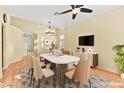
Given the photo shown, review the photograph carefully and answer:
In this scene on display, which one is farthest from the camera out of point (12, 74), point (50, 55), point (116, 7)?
point (50, 55)

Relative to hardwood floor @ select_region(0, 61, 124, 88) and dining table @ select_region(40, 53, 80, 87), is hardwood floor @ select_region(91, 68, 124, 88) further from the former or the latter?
dining table @ select_region(40, 53, 80, 87)

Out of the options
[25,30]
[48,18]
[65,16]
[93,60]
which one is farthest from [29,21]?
[93,60]

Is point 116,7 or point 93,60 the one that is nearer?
point 116,7

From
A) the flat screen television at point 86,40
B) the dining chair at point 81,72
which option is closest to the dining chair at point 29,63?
the dining chair at point 81,72

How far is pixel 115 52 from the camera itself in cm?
197

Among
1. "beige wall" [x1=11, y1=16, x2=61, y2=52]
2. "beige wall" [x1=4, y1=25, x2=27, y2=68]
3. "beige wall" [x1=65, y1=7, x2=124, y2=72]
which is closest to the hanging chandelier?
"beige wall" [x1=11, y1=16, x2=61, y2=52]

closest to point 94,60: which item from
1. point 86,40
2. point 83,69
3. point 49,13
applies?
point 83,69

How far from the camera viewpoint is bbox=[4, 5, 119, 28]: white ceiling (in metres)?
1.85

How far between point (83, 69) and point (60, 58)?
1.33ft

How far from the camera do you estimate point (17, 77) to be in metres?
2.02

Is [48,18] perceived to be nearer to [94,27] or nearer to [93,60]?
[94,27]

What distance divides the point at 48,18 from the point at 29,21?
277mm

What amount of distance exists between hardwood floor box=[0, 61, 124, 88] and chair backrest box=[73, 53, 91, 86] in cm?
9

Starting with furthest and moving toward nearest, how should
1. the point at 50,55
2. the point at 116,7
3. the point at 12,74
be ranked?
the point at 50,55 → the point at 12,74 → the point at 116,7
